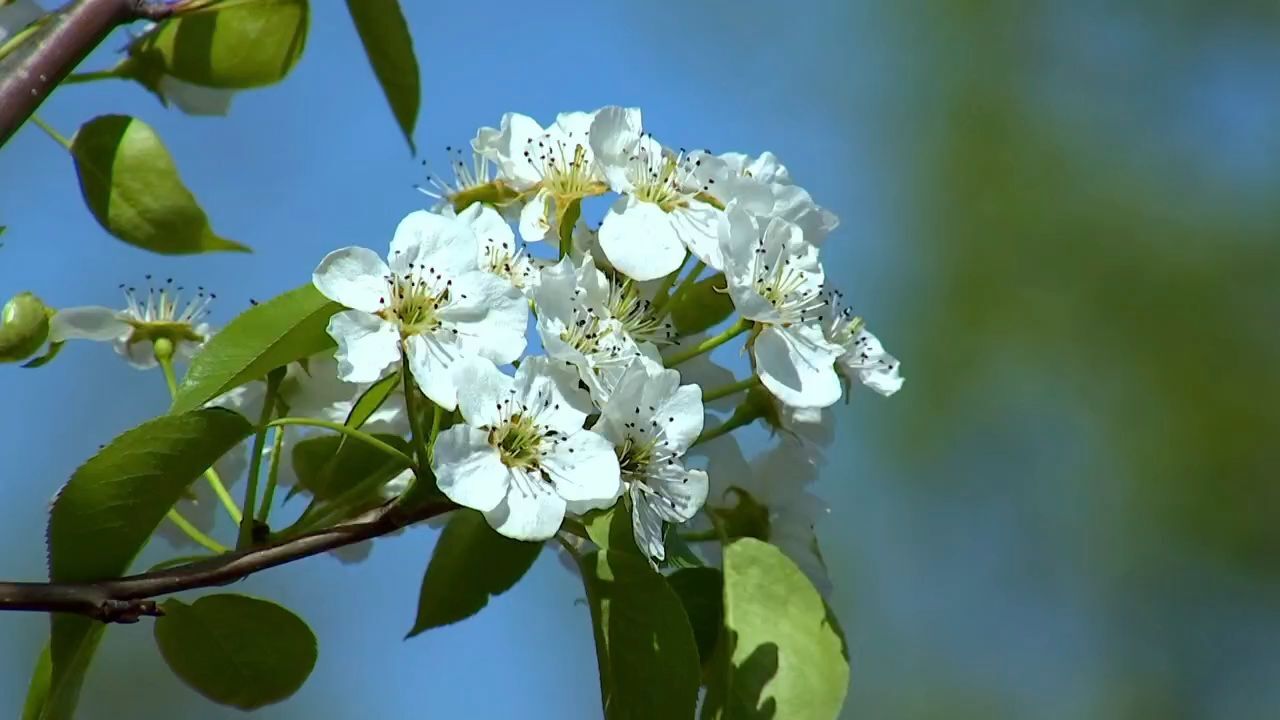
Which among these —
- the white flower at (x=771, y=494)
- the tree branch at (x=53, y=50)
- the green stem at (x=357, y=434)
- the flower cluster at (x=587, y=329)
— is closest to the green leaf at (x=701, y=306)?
the flower cluster at (x=587, y=329)

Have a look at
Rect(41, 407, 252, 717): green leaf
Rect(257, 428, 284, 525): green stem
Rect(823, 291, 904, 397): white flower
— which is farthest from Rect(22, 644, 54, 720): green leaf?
Rect(823, 291, 904, 397): white flower

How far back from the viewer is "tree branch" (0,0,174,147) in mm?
716

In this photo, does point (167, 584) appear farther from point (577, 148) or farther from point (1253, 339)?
point (1253, 339)

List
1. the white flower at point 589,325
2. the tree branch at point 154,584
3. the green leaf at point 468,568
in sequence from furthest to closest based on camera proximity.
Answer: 1. the green leaf at point 468,568
2. the white flower at point 589,325
3. the tree branch at point 154,584

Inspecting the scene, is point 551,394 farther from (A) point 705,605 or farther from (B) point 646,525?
(A) point 705,605

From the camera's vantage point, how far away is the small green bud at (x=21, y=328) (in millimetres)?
783

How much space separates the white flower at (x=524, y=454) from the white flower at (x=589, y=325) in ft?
0.05

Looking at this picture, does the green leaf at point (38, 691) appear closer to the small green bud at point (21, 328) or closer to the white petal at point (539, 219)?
the small green bud at point (21, 328)

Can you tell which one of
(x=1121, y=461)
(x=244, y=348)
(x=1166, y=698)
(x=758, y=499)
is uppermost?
(x=244, y=348)

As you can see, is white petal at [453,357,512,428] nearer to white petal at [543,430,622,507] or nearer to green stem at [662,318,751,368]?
white petal at [543,430,622,507]

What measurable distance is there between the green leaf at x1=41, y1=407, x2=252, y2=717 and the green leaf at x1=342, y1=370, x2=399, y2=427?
0.08 metres

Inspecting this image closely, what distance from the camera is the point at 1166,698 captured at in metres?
4.65

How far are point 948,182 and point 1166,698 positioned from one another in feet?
6.25

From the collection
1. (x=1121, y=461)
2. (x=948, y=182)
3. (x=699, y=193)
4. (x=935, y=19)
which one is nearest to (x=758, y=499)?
(x=699, y=193)
